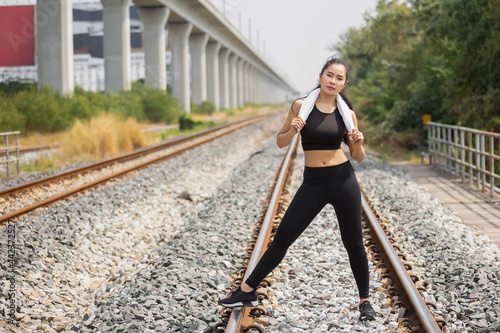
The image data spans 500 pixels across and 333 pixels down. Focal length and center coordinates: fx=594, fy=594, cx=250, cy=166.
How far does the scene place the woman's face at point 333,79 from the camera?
4.25 m

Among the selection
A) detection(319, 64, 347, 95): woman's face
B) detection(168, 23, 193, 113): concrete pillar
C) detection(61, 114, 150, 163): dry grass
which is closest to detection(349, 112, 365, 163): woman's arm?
detection(319, 64, 347, 95): woman's face

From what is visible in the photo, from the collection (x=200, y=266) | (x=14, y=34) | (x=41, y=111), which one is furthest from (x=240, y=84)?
(x=200, y=266)

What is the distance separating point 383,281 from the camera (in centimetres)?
546

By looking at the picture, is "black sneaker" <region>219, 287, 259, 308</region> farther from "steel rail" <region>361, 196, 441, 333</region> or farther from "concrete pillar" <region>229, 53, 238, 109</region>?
"concrete pillar" <region>229, 53, 238, 109</region>

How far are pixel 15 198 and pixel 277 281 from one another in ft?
21.4

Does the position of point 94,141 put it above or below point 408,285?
above

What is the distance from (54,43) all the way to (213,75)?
37861 mm

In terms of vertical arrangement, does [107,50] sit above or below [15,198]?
above

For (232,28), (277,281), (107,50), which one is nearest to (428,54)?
(277,281)

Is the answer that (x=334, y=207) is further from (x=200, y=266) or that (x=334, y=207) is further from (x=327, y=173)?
(x=200, y=266)

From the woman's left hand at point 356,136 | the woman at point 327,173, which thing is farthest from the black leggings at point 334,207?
the woman's left hand at point 356,136

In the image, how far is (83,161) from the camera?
Result: 1733 cm

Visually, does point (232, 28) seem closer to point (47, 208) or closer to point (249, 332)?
point (47, 208)

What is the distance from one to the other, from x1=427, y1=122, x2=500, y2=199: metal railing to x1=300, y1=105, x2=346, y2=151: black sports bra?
6.45 metres
